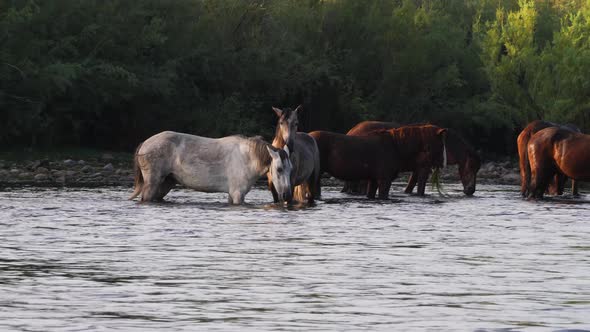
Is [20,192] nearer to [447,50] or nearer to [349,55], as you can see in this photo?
[349,55]

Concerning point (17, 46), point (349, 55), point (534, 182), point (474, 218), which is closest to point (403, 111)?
point (349, 55)

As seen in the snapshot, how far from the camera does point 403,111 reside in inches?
2010

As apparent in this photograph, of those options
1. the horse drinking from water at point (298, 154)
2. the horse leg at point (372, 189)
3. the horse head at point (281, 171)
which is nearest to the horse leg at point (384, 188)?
the horse leg at point (372, 189)

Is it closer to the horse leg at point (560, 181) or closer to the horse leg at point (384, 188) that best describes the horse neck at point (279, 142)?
the horse leg at point (384, 188)

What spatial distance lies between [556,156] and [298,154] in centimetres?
575

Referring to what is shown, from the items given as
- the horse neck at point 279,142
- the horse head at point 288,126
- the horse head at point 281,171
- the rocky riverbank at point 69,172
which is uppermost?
the horse head at point 288,126

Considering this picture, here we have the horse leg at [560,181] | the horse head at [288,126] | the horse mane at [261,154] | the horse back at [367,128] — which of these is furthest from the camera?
the horse back at [367,128]

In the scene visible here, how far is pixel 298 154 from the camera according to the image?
20047mm

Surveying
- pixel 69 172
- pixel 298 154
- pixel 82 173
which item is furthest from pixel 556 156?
pixel 69 172

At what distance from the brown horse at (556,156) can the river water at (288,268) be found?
3624 millimetres

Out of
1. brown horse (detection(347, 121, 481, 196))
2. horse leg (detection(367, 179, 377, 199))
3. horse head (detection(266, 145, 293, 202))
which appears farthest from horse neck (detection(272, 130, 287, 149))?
brown horse (detection(347, 121, 481, 196))

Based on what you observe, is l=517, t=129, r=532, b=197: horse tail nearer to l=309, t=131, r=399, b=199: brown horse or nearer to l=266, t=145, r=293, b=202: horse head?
l=309, t=131, r=399, b=199: brown horse

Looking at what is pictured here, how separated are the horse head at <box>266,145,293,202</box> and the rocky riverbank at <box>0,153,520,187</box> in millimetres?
9097

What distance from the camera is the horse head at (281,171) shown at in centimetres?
1891
